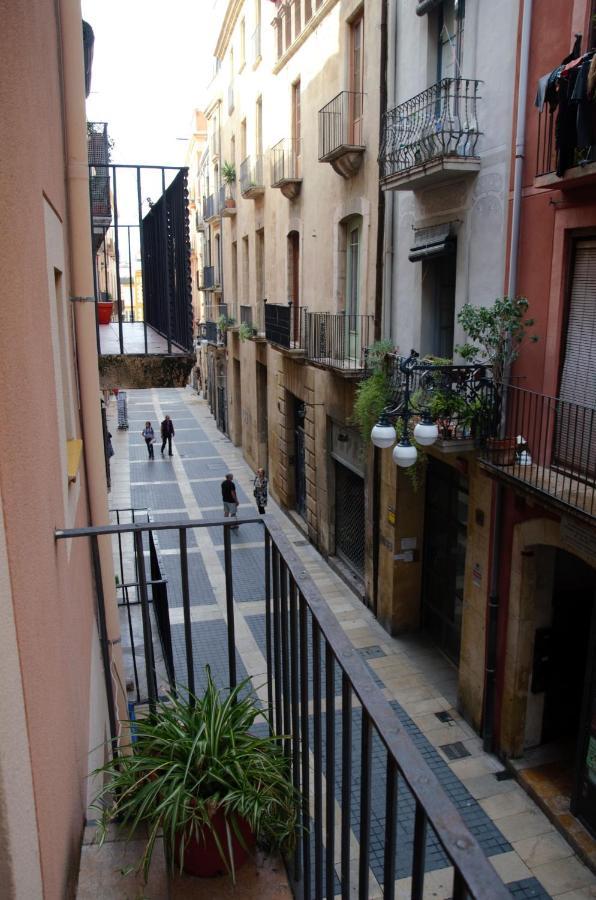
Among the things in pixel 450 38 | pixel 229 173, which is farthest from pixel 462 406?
pixel 229 173

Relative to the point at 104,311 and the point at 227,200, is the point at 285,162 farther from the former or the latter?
the point at 104,311

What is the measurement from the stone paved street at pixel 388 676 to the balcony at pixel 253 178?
902 cm

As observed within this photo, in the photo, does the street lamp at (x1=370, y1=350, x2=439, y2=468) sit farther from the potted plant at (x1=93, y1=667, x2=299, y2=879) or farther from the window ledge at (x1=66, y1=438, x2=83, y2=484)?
the potted plant at (x1=93, y1=667, x2=299, y2=879)

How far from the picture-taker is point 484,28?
9.24 metres

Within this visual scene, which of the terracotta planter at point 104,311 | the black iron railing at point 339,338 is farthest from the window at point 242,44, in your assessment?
the terracotta planter at point 104,311

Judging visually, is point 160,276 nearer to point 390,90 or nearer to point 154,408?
point 390,90

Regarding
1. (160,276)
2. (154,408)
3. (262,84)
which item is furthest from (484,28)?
(154,408)

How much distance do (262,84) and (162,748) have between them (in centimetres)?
2208

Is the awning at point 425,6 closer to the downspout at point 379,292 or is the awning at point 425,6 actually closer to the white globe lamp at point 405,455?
the downspout at point 379,292

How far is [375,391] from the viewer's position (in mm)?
11789

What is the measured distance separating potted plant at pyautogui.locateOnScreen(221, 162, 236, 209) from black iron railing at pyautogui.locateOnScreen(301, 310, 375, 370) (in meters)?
12.5

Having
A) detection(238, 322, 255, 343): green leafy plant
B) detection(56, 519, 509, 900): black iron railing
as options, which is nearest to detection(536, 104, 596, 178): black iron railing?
detection(56, 519, 509, 900): black iron railing

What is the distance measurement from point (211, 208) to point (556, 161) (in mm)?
25547

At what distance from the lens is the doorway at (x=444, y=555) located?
11617 millimetres
